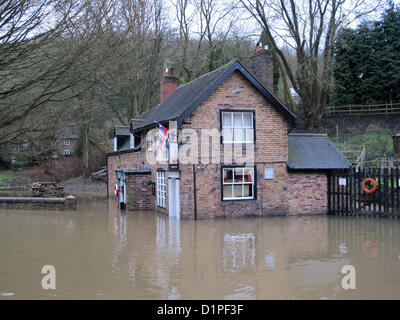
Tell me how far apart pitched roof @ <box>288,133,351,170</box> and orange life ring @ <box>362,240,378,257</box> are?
6365 millimetres

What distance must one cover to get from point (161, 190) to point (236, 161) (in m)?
4.17

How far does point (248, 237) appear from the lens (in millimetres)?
13906

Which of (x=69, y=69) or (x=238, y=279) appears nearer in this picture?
(x=69, y=69)

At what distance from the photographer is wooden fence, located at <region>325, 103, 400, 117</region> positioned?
39438 mm

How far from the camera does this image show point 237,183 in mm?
18406

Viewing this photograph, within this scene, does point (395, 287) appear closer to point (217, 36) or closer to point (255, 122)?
point (255, 122)

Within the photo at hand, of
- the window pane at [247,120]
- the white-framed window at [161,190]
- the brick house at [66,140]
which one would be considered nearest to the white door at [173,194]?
the white-framed window at [161,190]

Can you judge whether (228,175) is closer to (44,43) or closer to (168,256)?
(168,256)

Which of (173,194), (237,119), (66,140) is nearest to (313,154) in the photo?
(237,119)

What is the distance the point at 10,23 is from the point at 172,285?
562 cm

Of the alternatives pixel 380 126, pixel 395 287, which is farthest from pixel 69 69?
pixel 380 126

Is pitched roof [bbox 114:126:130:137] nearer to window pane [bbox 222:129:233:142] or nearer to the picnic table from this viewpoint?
the picnic table

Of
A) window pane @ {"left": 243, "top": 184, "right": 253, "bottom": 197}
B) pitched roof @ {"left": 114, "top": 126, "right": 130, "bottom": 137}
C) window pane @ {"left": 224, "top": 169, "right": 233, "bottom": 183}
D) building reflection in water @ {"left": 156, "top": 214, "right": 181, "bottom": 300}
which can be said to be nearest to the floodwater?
building reflection in water @ {"left": 156, "top": 214, "right": 181, "bottom": 300}

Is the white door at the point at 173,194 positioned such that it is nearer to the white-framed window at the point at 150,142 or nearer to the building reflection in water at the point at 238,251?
the white-framed window at the point at 150,142
